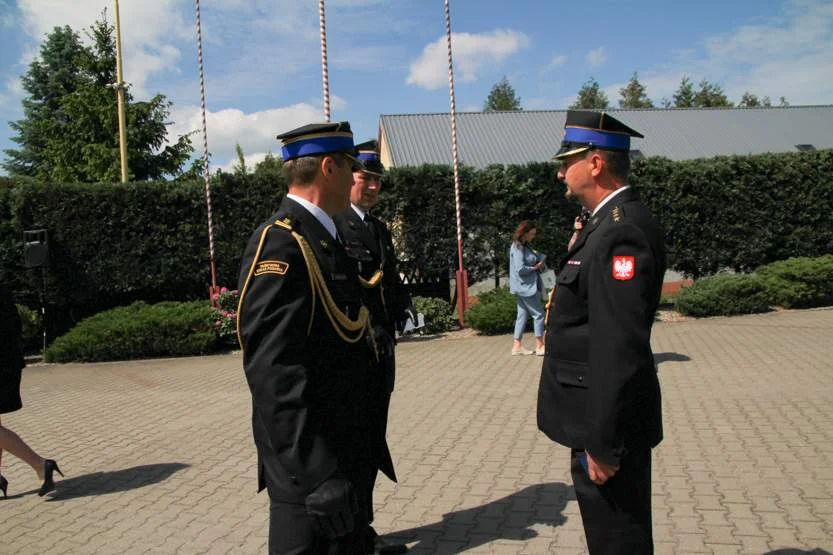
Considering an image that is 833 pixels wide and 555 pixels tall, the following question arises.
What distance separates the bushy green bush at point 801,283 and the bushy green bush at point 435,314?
6.37 metres

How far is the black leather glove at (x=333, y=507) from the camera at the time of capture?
2014mm

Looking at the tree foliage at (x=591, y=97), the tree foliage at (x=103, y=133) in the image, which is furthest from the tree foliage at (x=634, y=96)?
the tree foliage at (x=103, y=133)

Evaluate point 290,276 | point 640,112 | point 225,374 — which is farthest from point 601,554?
Answer: point 640,112

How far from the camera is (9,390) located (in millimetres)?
5012

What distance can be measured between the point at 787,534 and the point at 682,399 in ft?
11.1

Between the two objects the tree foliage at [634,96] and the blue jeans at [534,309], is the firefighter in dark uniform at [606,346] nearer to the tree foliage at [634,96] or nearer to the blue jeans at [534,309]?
the blue jeans at [534,309]

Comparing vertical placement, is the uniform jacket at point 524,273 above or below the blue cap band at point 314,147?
below

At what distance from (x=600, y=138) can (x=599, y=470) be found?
1.24 meters

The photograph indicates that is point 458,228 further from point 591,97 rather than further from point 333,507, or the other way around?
point 591,97

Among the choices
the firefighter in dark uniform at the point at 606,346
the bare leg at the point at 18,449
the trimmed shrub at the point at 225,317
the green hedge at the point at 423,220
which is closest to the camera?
the firefighter in dark uniform at the point at 606,346

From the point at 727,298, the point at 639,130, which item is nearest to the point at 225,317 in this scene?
the point at 727,298

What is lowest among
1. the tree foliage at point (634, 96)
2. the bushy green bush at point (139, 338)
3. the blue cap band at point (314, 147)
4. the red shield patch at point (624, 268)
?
the bushy green bush at point (139, 338)

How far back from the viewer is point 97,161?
21562 mm

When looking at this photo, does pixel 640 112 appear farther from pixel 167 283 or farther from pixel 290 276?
pixel 290 276
